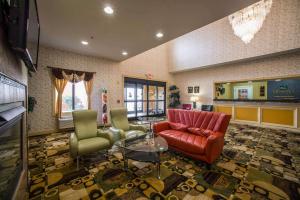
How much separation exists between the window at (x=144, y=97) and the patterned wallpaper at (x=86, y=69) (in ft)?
1.55

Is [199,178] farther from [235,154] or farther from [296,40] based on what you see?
[296,40]

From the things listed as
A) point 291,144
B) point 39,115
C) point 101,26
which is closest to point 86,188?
point 101,26

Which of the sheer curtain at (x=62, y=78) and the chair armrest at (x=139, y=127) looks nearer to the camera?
the chair armrest at (x=139, y=127)

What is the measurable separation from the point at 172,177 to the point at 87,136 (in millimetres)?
2006

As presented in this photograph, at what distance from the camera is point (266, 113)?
18.6 ft

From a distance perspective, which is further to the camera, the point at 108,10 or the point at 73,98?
the point at 73,98

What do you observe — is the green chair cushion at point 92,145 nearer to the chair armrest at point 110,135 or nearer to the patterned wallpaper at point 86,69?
the chair armrest at point 110,135

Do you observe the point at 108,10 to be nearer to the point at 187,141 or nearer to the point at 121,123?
the point at 121,123

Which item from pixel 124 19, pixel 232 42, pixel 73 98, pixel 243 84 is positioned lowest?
pixel 73 98

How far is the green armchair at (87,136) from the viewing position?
2.52 m

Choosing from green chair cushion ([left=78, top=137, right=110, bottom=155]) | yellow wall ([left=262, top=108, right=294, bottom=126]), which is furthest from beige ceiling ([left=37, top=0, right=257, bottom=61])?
yellow wall ([left=262, top=108, right=294, bottom=126])

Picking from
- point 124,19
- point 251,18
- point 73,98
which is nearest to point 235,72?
point 251,18

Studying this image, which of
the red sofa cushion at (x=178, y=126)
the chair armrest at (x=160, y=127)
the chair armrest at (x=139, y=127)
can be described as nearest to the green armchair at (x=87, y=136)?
the chair armrest at (x=139, y=127)

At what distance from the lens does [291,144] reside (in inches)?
145
